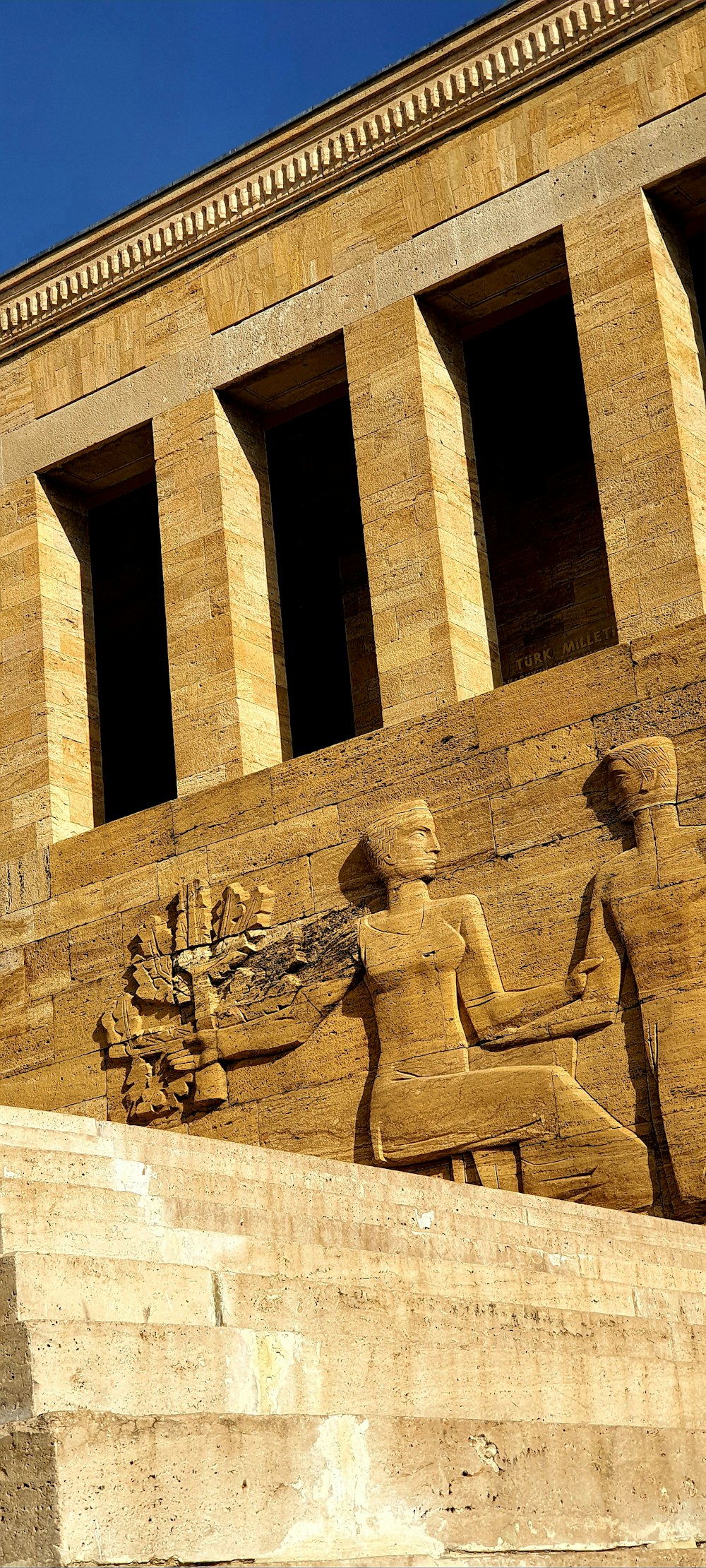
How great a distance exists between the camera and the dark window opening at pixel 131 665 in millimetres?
18625

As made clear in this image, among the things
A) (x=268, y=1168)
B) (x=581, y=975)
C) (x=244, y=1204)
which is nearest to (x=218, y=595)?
(x=581, y=975)

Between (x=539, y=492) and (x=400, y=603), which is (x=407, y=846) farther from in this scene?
(x=539, y=492)

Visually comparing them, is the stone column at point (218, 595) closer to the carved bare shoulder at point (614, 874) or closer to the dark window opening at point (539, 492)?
the dark window opening at point (539, 492)

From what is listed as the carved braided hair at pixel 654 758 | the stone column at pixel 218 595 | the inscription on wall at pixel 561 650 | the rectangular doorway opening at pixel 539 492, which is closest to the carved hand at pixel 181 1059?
the stone column at pixel 218 595

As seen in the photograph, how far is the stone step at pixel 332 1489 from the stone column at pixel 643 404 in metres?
6.39

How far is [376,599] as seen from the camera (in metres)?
13.7

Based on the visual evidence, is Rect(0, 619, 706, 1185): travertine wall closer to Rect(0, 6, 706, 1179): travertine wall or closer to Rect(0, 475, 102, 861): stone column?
Rect(0, 6, 706, 1179): travertine wall

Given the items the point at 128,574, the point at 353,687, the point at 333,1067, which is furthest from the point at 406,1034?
the point at 128,574

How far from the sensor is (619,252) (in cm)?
1324

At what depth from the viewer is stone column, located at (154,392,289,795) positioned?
556 inches

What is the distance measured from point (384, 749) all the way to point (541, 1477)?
23.1 ft

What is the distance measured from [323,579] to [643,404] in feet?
18.4

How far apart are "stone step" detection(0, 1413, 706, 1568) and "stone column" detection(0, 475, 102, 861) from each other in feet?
28.9

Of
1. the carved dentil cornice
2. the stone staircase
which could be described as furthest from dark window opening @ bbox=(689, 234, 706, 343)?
the stone staircase
